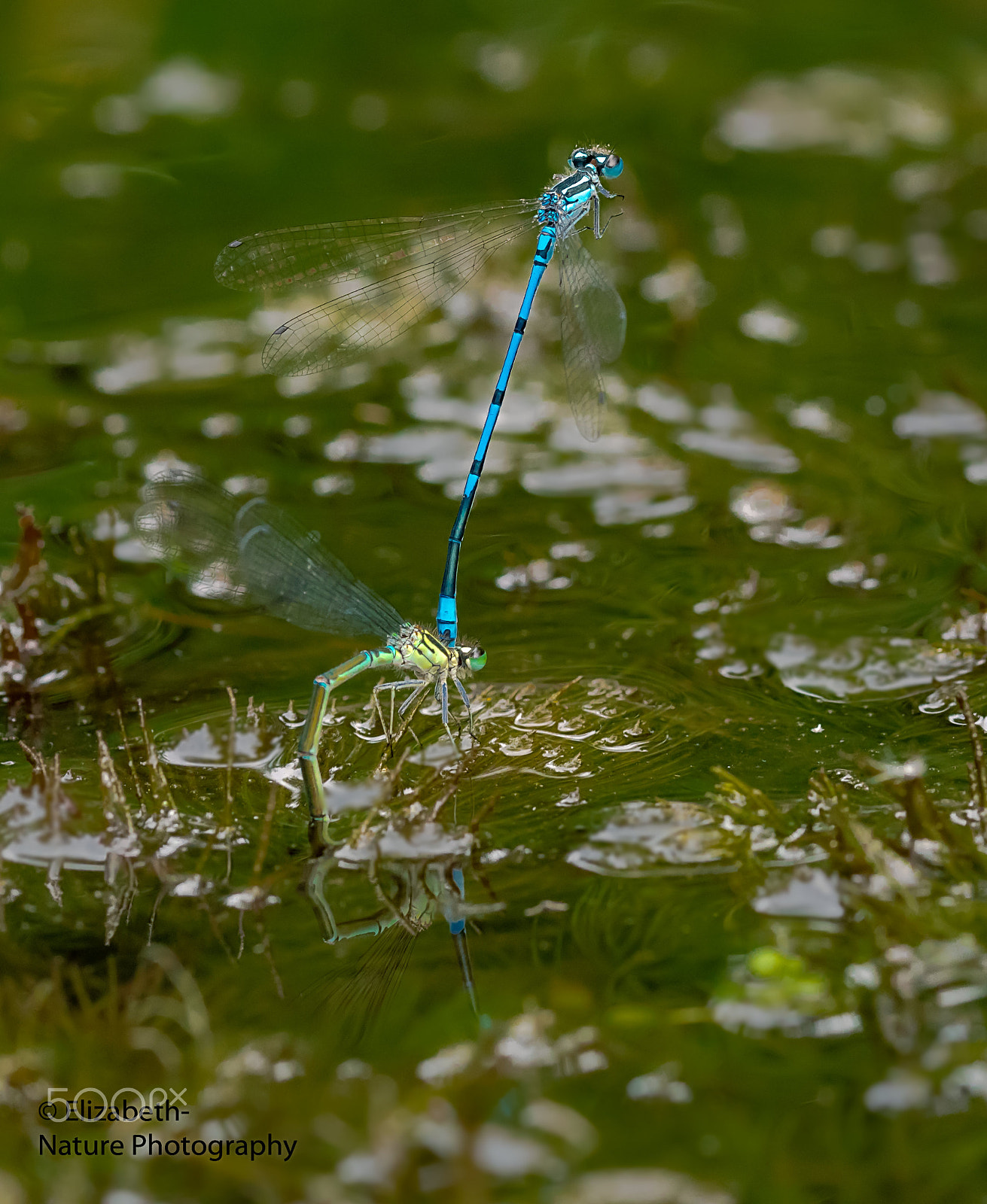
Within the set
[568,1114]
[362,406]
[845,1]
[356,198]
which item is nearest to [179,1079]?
[568,1114]

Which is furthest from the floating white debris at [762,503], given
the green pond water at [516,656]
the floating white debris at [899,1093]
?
the floating white debris at [899,1093]

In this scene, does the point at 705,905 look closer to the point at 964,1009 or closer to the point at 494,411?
the point at 964,1009

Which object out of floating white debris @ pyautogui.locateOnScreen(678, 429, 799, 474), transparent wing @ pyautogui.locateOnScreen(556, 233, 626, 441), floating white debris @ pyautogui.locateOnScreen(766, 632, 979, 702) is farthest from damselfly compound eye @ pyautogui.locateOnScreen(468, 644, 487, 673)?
floating white debris @ pyautogui.locateOnScreen(678, 429, 799, 474)

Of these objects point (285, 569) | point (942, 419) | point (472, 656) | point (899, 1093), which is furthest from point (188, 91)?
point (899, 1093)

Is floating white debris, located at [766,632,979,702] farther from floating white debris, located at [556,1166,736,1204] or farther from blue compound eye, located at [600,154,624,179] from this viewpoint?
floating white debris, located at [556,1166,736,1204]

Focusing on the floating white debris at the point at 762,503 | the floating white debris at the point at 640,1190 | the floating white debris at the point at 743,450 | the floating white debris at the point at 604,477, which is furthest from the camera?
the floating white debris at the point at 743,450

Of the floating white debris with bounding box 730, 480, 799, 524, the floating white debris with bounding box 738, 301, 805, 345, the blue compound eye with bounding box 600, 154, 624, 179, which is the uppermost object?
the blue compound eye with bounding box 600, 154, 624, 179

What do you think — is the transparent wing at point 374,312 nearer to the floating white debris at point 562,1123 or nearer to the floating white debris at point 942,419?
the floating white debris at point 942,419
